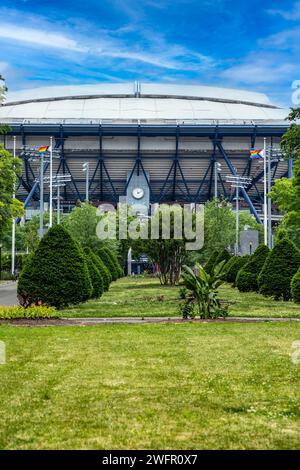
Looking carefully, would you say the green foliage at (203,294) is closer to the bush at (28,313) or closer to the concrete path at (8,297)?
the bush at (28,313)

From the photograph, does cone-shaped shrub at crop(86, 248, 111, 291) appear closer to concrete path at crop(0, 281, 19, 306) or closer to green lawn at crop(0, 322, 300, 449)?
concrete path at crop(0, 281, 19, 306)

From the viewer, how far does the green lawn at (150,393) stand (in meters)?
6.43

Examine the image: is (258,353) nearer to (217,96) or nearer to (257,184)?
(257,184)

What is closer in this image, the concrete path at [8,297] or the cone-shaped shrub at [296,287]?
the cone-shaped shrub at [296,287]

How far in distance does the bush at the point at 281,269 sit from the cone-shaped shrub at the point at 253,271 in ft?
15.6

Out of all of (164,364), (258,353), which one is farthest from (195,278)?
(164,364)

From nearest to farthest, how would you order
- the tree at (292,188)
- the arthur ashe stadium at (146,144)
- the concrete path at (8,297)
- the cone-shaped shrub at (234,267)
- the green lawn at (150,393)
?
the green lawn at (150,393) → the tree at (292,188) → the concrete path at (8,297) → the cone-shaped shrub at (234,267) → the arthur ashe stadium at (146,144)

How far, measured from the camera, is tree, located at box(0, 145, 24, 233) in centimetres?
4159

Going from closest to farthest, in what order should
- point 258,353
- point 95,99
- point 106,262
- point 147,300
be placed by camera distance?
1. point 258,353
2. point 147,300
3. point 106,262
4. point 95,99

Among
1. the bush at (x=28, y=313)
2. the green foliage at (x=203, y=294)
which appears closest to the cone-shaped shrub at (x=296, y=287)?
the green foliage at (x=203, y=294)

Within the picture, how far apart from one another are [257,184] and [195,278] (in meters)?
103

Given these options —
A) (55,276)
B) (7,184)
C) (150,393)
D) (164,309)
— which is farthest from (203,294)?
(7,184)

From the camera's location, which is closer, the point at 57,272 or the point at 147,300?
the point at 57,272

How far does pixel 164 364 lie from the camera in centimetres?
1119
